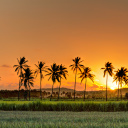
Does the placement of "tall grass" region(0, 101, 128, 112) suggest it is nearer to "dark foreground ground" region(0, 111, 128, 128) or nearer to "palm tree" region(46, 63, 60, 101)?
"dark foreground ground" region(0, 111, 128, 128)

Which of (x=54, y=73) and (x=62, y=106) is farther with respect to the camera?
(x=54, y=73)

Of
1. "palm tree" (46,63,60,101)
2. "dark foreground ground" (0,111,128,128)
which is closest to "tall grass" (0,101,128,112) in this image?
"dark foreground ground" (0,111,128,128)

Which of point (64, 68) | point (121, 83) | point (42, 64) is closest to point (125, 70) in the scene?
point (121, 83)

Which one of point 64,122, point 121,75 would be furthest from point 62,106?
point 121,75

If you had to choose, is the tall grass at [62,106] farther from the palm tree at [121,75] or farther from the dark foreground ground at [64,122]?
the palm tree at [121,75]

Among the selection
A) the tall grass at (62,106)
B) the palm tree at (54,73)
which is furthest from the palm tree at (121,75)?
the tall grass at (62,106)

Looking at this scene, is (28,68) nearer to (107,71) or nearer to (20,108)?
(107,71)

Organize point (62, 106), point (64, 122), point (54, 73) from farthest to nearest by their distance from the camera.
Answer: point (54, 73) → point (62, 106) → point (64, 122)

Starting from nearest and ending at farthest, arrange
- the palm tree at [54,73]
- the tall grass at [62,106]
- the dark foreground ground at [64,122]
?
1. the dark foreground ground at [64,122]
2. the tall grass at [62,106]
3. the palm tree at [54,73]

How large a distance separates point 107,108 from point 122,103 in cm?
375

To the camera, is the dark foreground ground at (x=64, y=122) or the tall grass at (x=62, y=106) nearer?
the dark foreground ground at (x=64, y=122)

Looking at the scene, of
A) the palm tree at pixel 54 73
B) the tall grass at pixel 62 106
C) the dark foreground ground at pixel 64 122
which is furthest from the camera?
the palm tree at pixel 54 73

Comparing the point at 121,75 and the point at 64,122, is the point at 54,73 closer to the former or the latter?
the point at 121,75

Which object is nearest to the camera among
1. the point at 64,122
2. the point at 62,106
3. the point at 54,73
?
the point at 64,122
